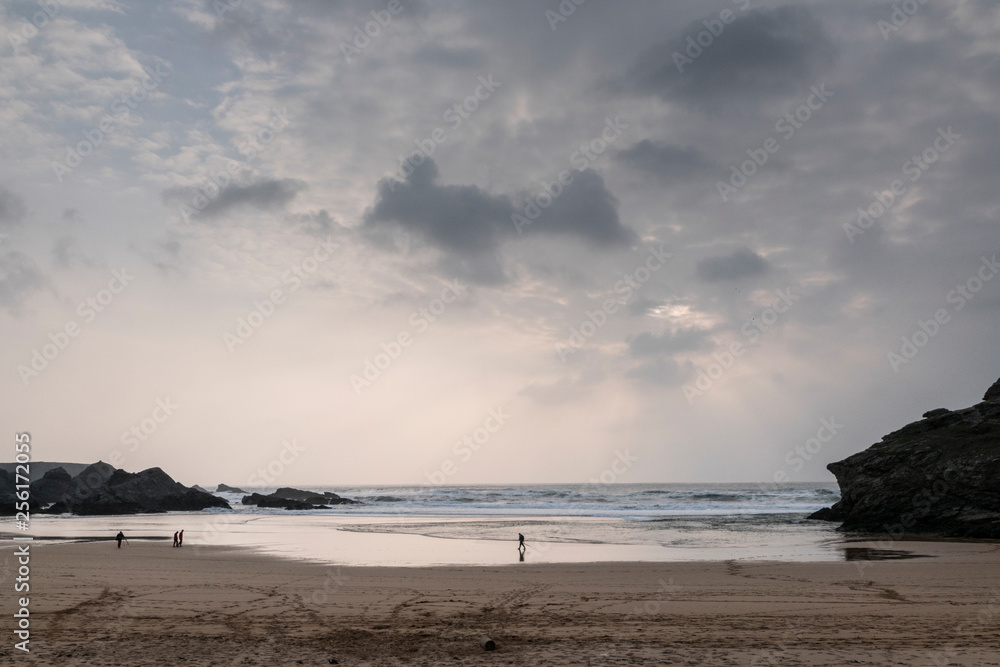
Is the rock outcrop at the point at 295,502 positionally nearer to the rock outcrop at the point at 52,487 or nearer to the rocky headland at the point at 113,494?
the rocky headland at the point at 113,494

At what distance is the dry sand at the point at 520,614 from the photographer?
10.9 metres

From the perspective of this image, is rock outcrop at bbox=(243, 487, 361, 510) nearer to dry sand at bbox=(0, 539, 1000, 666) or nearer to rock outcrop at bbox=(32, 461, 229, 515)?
rock outcrop at bbox=(32, 461, 229, 515)

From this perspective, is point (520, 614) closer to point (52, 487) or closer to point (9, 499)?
point (9, 499)

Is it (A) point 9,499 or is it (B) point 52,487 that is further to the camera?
(B) point 52,487

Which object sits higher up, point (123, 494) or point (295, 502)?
point (123, 494)

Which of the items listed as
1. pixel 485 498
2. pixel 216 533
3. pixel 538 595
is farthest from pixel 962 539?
pixel 485 498

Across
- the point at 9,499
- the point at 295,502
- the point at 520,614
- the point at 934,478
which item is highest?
the point at 934,478

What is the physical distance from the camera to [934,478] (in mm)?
36625

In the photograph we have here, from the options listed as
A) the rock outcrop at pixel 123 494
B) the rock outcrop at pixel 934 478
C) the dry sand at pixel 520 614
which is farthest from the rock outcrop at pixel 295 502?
the rock outcrop at pixel 934 478

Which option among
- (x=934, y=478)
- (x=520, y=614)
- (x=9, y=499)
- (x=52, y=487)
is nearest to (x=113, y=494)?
(x=9, y=499)

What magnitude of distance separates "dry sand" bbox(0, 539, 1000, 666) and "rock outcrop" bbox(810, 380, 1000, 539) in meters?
13.7

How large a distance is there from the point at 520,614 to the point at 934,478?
3268 centimetres

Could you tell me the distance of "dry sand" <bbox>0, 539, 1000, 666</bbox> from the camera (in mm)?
10922

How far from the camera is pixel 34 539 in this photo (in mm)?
36000
